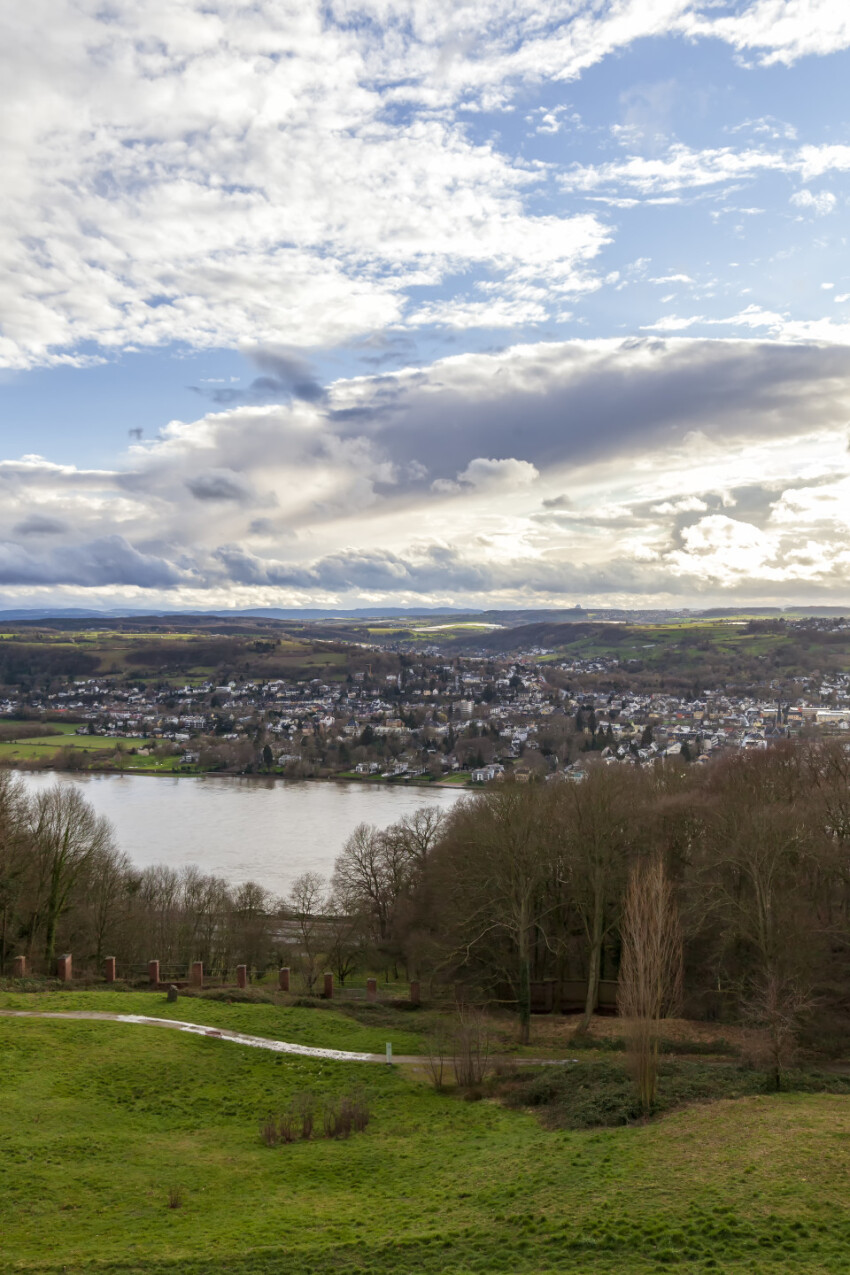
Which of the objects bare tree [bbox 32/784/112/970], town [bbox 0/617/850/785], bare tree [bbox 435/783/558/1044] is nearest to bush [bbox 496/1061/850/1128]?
bare tree [bbox 435/783/558/1044]

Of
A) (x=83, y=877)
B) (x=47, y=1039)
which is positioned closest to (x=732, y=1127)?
(x=47, y=1039)

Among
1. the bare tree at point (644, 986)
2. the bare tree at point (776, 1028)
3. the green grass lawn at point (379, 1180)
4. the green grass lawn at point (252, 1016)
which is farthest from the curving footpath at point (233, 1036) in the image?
the bare tree at point (776, 1028)

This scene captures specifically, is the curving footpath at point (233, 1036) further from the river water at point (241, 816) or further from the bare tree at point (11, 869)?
the river water at point (241, 816)

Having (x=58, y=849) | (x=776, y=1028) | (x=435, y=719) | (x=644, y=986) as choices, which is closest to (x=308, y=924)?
(x=58, y=849)

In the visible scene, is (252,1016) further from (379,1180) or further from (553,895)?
(553,895)

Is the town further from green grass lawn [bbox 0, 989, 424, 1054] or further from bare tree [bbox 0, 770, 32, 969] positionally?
bare tree [bbox 0, 770, 32, 969]

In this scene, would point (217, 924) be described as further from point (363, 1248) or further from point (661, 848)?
point (363, 1248)

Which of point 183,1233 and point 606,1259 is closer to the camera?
point 606,1259
